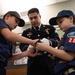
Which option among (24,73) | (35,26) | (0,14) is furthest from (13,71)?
(0,14)

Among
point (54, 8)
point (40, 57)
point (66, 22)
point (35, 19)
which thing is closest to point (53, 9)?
point (54, 8)

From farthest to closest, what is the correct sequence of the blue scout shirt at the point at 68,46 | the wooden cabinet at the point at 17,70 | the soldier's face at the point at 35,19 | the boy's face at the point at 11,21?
1. the wooden cabinet at the point at 17,70
2. the soldier's face at the point at 35,19
3. the boy's face at the point at 11,21
4. the blue scout shirt at the point at 68,46

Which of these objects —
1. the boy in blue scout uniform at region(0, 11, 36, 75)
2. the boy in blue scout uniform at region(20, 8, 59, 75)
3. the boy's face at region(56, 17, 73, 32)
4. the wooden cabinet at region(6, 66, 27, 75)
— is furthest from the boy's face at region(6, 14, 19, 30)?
the wooden cabinet at region(6, 66, 27, 75)

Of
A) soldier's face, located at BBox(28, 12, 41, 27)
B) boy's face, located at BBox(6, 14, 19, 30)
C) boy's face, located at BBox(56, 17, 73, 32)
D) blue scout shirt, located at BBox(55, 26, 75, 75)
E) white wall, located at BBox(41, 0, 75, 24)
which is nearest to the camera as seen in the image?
blue scout shirt, located at BBox(55, 26, 75, 75)

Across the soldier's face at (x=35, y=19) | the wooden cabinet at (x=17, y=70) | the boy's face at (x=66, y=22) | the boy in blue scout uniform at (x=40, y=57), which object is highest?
the boy's face at (x=66, y=22)

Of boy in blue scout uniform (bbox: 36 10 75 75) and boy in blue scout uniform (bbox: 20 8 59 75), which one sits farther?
boy in blue scout uniform (bbox: 20 8 59 75)

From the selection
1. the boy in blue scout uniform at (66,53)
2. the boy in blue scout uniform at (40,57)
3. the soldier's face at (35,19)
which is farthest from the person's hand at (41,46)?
the soldier's face at (35,19)

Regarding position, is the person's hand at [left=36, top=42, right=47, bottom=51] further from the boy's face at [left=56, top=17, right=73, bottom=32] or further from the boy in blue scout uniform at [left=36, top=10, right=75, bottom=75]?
the boy's face at [left=56, top=17, right=73, bottom=32]

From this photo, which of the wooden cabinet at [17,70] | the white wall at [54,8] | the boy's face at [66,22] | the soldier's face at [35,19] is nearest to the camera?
the boy's face at [66,22]

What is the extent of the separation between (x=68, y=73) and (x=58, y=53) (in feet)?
0.52

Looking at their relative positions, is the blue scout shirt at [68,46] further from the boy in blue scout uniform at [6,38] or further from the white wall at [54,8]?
the white wall at [54,8]

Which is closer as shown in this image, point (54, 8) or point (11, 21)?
point (11, 21)

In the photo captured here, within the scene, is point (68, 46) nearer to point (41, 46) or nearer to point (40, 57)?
point (41, 46)

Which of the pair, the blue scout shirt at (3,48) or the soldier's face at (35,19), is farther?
the soldier's face at (35,19)
